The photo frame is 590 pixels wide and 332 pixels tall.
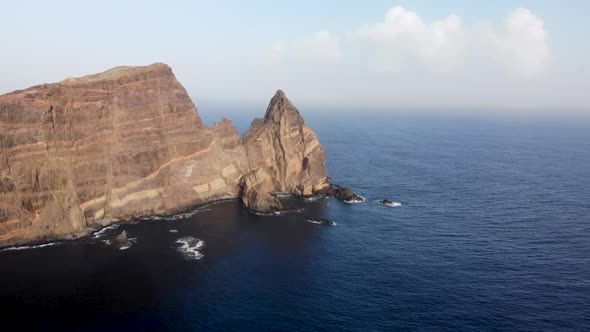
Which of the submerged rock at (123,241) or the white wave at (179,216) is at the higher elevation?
the white wave at (179,216)

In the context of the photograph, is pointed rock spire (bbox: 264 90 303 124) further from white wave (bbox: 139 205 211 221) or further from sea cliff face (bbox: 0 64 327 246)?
white wave (bbox: 139 205 211 221)

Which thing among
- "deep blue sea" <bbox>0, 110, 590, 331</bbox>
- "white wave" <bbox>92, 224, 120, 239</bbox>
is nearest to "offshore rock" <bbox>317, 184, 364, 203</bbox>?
"deep blue sea" <bbox>0, 110, 590, 331</bbox>

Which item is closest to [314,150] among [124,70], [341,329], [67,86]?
[124,70]

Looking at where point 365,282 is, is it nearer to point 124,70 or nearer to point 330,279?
point 330,279

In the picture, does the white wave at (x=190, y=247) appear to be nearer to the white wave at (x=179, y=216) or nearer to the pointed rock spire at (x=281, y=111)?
the white wave at (x=179, y=216)

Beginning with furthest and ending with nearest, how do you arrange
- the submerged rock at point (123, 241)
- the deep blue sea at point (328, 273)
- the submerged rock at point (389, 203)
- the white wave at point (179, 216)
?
the submerged rock at point (389, 203) < the white wave at point (179, 216) < the submerged rock at point (123, 241) < the deep blue sea at point (328, 273)

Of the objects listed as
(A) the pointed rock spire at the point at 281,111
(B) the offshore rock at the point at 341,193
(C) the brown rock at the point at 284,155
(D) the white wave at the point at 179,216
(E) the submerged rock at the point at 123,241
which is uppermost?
(A) the pointed rock spire at the point at 281,111

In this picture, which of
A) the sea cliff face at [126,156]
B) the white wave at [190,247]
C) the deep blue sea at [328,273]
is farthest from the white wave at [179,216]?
the white wave at [190,247]
